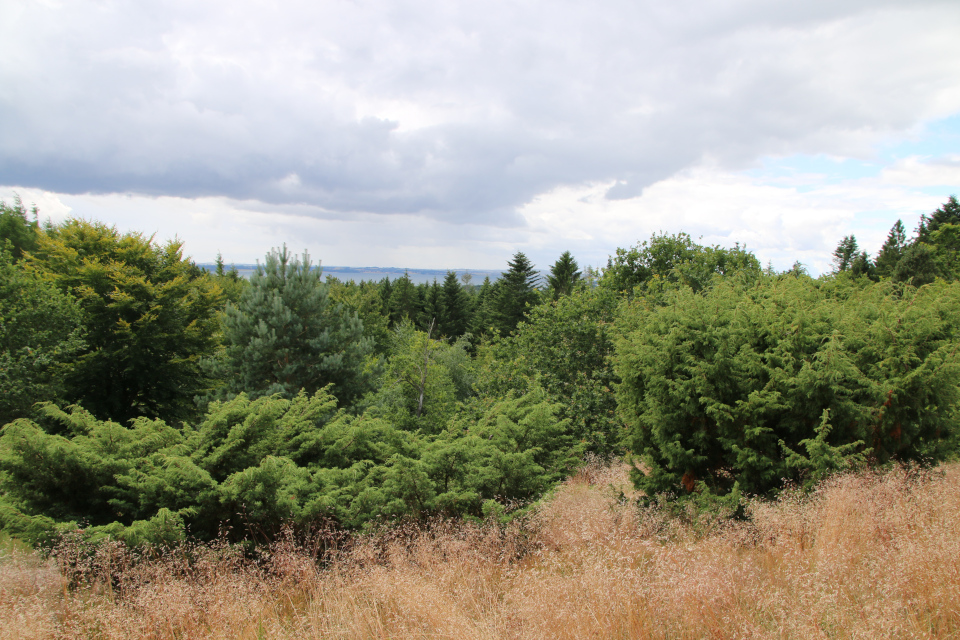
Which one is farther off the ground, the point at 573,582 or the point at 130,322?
the point at 130,322

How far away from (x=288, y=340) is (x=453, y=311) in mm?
43004

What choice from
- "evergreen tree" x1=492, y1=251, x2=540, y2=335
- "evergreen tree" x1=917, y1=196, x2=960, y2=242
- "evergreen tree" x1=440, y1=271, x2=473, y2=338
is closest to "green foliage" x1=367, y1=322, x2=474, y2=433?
"evergreen tree" x1=492, y1=251, x2=540, y2=335

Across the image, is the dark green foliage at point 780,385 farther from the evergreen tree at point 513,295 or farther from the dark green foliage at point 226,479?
the evergreen tree at point 513,295

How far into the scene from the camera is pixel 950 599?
3082 mm

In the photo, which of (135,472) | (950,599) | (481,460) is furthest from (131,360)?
(950,599)

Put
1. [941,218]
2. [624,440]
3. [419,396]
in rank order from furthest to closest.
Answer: [941,218] < [419,396] < [624,440]

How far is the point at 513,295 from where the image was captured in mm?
49438

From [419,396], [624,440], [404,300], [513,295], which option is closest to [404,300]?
[404,300]

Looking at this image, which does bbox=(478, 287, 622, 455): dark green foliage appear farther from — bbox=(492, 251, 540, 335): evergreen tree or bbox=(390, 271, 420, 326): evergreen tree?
bbox=(390, 271, 420, 326): evergreen tree

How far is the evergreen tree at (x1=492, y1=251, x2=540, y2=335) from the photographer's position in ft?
161

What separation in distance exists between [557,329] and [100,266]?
17398mm

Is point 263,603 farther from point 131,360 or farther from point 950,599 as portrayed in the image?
point 131,360

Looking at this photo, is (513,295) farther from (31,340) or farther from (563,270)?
(31,340)

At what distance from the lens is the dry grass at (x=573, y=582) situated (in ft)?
10.3
